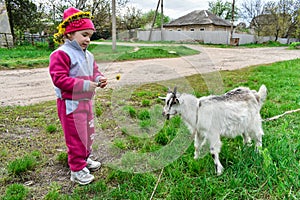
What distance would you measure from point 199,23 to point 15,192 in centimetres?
3958

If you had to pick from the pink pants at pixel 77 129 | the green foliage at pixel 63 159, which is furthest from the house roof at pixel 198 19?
the pink pants at pixel 77 129

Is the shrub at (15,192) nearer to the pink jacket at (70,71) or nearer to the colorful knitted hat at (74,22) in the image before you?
the pink jacket at (70,71)

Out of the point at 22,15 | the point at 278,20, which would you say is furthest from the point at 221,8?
the point at 22,15

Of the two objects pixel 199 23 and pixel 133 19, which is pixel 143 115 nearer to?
pixel 133 19

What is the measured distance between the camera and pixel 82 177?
263cm

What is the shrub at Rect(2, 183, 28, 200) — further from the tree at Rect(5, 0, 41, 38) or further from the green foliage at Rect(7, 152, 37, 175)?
the tree at Rect(5, 0, 41, 38)

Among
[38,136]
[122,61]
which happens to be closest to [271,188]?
[38,136]

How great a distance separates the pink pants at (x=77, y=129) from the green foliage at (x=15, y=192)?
50 centimetres

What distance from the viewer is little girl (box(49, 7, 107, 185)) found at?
7.43 ft

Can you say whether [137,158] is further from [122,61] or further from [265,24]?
[265,24]

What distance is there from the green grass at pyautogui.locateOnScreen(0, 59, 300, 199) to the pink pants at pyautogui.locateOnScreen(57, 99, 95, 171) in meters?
0.30

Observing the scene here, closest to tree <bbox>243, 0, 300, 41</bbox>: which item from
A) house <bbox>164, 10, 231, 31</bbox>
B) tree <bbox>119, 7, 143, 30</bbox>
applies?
house <bbox>164, 10, 231, 31</bbox>

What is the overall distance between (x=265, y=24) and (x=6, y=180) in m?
45.3

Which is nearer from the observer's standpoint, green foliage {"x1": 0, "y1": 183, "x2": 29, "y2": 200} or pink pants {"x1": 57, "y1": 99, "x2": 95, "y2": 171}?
green foliage {"x1": 0, "y1": 183, "x2": 29, "y2": 200}
